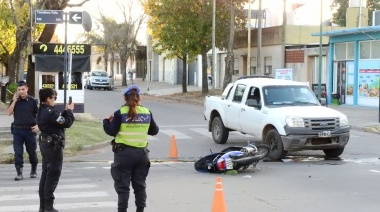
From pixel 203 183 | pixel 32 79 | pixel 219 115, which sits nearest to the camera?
pixel 203 183

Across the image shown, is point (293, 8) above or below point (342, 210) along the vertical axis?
above

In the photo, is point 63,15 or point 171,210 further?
point 63,15

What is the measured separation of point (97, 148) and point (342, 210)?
374 inches

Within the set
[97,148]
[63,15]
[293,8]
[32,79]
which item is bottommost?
[97,148]

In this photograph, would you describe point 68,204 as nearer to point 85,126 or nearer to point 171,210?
point 171,210

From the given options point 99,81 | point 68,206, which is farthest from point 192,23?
point 68,206

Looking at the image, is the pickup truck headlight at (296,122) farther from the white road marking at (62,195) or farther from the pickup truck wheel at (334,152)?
the white road marking at (62,195)

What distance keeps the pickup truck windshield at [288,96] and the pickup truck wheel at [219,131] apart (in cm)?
233

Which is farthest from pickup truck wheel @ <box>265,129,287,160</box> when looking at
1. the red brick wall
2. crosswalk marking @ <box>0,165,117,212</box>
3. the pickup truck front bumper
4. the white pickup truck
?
the red brick wall

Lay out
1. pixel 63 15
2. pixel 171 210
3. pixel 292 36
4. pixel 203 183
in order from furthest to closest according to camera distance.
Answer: pixel 292 36, pixel 63 15, pixel 203 183, pixel 171 210

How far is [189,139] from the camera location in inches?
776

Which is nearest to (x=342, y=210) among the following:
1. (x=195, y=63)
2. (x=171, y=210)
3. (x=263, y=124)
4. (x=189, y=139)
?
(x=171, y=210)

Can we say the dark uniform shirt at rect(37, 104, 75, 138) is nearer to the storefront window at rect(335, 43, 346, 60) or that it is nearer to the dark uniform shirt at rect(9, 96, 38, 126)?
the dark uniform shirt at rect(9, 96, 38, 126)

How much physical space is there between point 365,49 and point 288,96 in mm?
18796
